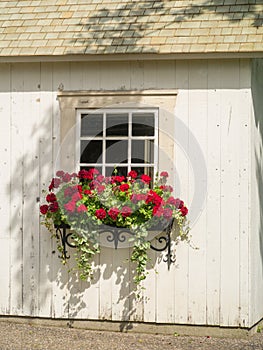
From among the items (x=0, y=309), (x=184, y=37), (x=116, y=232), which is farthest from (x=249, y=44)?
(x=0, y=309)

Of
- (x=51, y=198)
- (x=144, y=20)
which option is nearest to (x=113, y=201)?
(x=51, y=198)

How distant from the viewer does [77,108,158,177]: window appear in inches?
359

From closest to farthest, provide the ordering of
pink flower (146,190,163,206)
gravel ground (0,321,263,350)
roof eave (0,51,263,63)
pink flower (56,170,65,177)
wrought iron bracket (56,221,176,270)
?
gravel ground (0,321,263,350)
pink flower (146,190,163,206)
roof eave (0,51,263,63)
wrought iron bracket (56,221,176,270)
pink flower (56,170,65,177)

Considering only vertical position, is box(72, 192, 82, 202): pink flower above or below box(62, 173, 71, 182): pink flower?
below

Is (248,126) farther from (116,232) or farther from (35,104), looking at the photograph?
(35,104)

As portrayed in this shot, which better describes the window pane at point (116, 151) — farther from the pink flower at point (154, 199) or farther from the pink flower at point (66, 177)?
the pink flower at point (154, 199)

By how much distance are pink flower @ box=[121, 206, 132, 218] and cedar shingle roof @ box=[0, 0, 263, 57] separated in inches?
66.3

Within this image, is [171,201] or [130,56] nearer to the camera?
[171,201]

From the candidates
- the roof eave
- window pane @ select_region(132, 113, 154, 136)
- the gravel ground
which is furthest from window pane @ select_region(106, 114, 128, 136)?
the gravel ground

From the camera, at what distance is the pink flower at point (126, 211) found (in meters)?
8.72

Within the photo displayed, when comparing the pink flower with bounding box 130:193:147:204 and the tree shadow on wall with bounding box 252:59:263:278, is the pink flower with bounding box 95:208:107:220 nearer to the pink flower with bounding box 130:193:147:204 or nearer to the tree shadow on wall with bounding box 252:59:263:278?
the pink flower with bounding box 130:193:147:204

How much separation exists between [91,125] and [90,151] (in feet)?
0.95

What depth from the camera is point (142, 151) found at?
9148mm

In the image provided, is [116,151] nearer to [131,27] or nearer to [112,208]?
[112,208]
